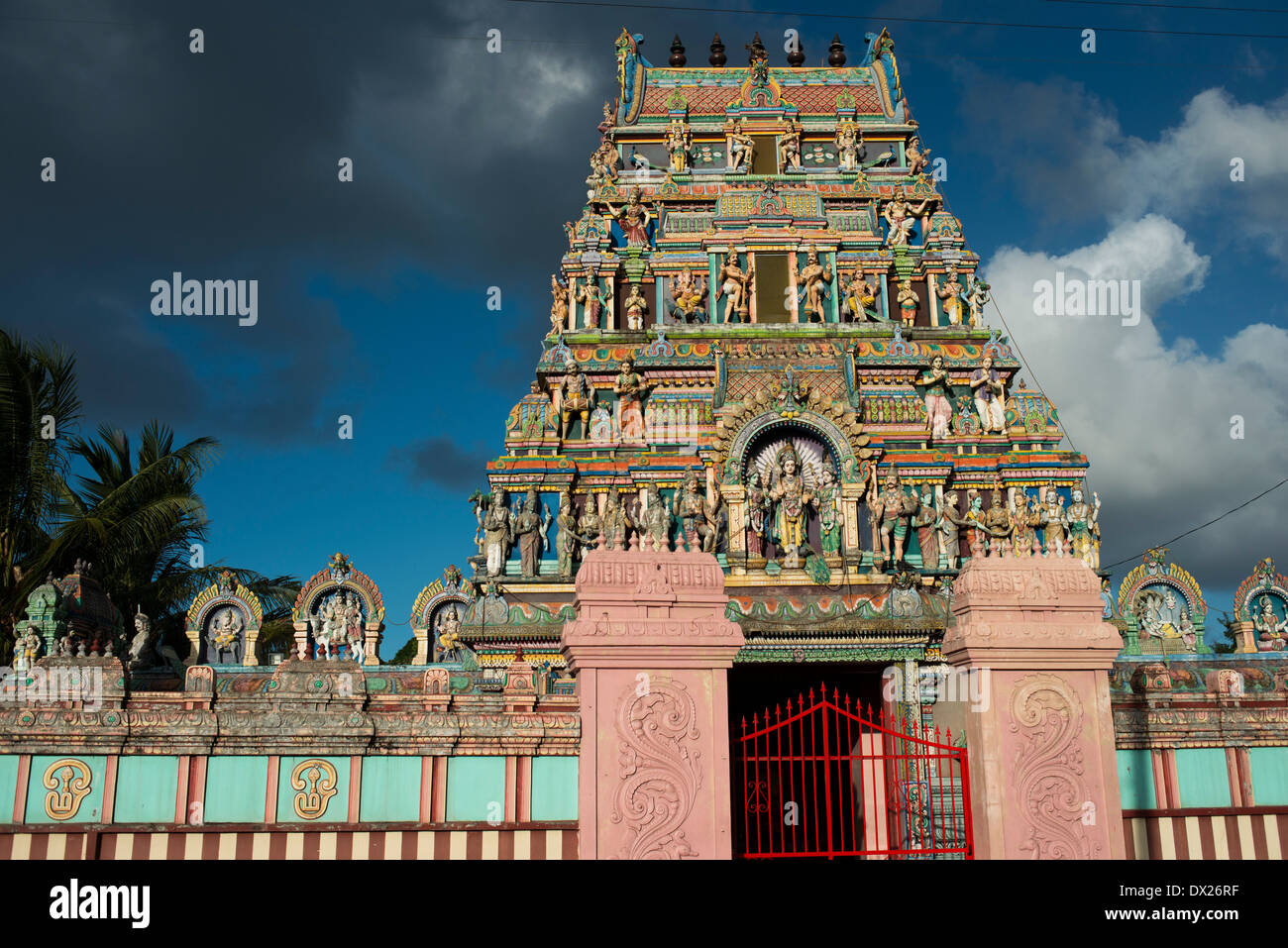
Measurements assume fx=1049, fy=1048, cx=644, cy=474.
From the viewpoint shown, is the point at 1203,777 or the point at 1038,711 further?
the point at 1203,777

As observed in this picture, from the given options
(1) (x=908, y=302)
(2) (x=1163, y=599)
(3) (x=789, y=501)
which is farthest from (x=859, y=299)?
(2) (x=1163, y=599)

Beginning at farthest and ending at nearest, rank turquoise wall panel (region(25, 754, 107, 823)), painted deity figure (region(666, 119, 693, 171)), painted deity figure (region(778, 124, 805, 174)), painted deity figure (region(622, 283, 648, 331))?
1. painted deity figure (region(666, 119, 693, 171))
2. painted deity figure (region(778, 124, 805, 174))
3. painted deity figure (region(622, 283, 648, 331))
4. turquoise wall panel (region(25, 754, 107, 823))

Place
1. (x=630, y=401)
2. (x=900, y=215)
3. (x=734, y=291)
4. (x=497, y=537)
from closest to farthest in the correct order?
(x=497, y=537)
(x=630, y=401)
(x=734, y=291)
(x=900, y=215)

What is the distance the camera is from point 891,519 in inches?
953

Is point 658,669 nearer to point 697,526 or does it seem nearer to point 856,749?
point 856,749

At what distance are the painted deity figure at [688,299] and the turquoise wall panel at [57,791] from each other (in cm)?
2074

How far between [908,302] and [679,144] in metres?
8.89

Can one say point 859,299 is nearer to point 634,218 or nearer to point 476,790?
point 634,218

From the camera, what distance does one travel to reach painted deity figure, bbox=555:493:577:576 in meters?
24.5

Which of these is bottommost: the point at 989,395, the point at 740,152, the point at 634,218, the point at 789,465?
the point at 789,465

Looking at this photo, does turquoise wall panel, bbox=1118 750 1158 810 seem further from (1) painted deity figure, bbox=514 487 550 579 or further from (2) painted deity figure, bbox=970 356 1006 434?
(2) painted deity figure, bbox=970 356 1006 434

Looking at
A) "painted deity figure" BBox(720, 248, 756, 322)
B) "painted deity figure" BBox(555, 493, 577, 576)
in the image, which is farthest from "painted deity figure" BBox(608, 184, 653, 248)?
"painted deity figure" BBox(555, 493, 577, 576)

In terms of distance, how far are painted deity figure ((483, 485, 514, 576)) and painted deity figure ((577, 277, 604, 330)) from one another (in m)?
6.88
